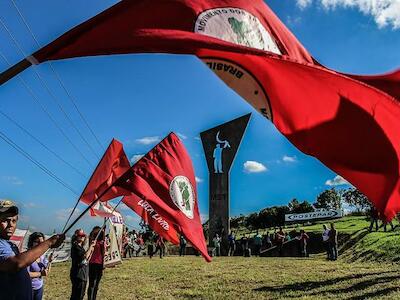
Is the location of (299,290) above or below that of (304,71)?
below

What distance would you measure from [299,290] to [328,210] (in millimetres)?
49685

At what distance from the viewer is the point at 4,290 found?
3.78 metres

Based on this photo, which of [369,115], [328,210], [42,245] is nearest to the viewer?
[42,245]

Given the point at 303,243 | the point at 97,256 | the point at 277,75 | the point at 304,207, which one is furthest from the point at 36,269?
the point at 304,207

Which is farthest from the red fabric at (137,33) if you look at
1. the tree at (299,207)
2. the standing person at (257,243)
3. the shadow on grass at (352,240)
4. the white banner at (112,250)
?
the tree at (299,207)

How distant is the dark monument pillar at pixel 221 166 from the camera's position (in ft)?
112

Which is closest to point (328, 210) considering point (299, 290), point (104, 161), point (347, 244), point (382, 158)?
point (347, 244)

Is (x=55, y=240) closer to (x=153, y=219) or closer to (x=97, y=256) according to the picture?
(x=153, y=219)

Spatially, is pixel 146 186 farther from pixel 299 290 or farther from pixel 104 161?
pixel 299 290

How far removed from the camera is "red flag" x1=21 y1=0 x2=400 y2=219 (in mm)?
3080

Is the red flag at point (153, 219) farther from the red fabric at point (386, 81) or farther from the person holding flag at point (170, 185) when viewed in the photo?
the red fabric at point (386, 81)

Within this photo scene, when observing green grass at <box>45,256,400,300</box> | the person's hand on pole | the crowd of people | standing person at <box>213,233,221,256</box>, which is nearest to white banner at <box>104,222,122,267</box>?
the crowd of people

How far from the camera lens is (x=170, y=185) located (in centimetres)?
693

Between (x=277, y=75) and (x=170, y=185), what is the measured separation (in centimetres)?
340
